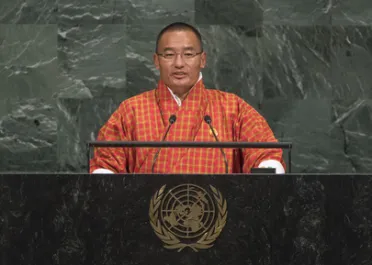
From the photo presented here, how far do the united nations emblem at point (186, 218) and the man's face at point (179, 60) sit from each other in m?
1.38

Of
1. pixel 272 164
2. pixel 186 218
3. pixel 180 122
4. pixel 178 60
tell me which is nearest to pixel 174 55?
pixel 178 60

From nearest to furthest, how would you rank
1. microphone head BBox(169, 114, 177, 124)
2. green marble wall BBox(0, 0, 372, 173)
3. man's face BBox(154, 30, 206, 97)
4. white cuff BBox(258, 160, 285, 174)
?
white cuff BBox(258, 160, 285, 174)
microphone head BBox(169, 114, 177, 124)
man's face BBox(154, 30, 206, 97)
green marble wall BBox(0, 0, 372, 173)

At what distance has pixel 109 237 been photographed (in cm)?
309

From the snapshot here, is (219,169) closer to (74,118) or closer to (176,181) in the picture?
(176,181)

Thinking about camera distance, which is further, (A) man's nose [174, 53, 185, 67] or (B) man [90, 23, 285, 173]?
(A) man's nose [174, 53, 185, 67]

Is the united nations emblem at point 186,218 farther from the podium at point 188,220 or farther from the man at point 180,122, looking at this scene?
the man at point 180,122

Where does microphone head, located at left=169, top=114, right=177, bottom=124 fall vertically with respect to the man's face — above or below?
below

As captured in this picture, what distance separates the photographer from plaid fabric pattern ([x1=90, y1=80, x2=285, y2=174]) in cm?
421

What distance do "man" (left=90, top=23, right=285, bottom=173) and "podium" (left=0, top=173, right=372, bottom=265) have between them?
40.9 inches

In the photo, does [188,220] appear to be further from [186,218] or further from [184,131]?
[184,131]

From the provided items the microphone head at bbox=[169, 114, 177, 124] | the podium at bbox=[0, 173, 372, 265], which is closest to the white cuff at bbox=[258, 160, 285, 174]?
the microphone head at bbox=[169, 114, 177, 124]

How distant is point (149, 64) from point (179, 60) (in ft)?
4.80

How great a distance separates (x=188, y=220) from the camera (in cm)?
309

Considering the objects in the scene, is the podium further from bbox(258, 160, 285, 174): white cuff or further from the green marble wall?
the green marble wall
